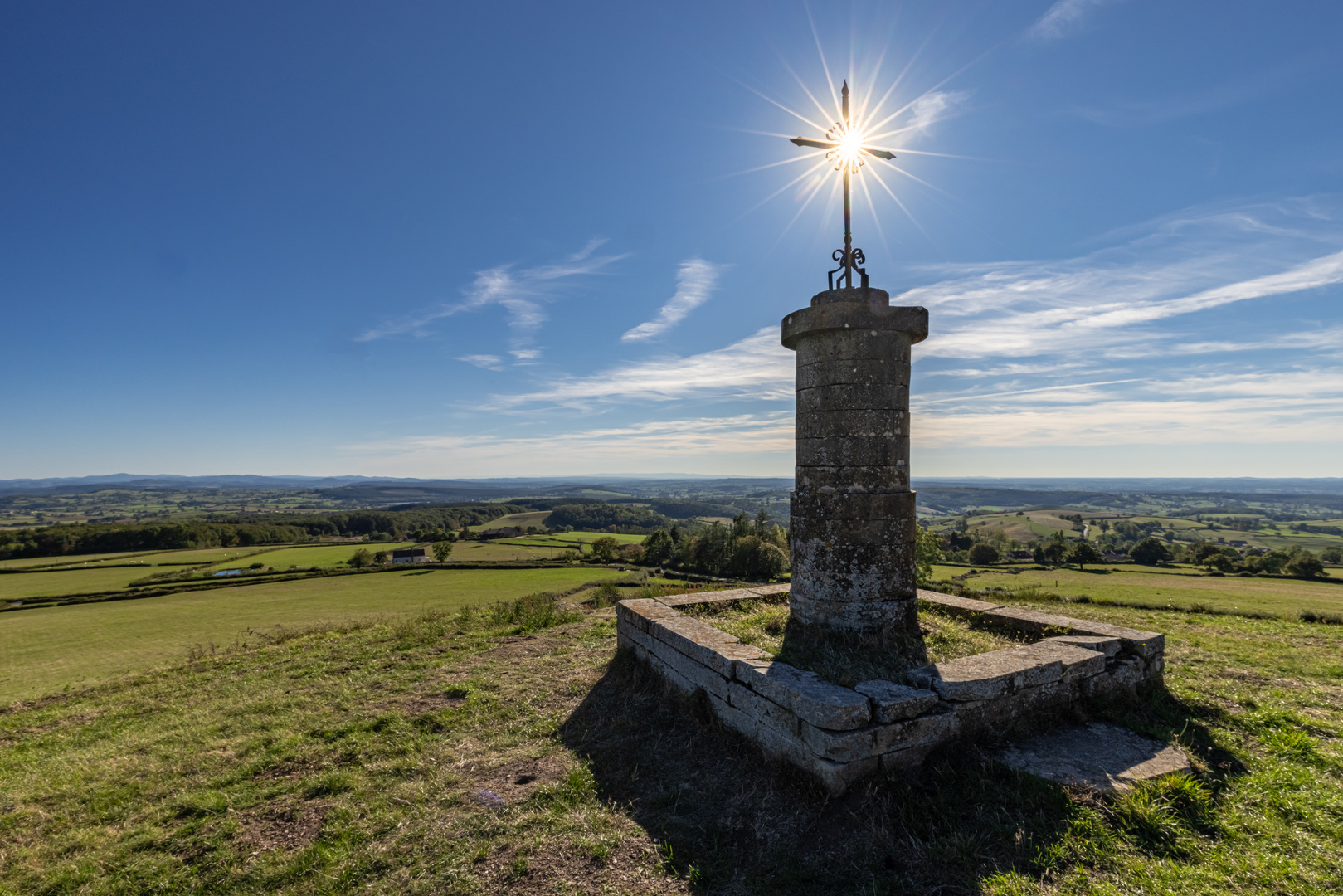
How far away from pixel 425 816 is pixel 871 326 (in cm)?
684

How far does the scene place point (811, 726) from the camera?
4531mm

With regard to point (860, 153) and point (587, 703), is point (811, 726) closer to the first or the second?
point (587, 703)

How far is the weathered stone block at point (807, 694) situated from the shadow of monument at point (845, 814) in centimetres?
54

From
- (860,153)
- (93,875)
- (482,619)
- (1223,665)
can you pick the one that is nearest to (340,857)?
(93,875)

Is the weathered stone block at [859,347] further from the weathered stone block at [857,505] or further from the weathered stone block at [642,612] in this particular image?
the weathered stone block at [642,612]

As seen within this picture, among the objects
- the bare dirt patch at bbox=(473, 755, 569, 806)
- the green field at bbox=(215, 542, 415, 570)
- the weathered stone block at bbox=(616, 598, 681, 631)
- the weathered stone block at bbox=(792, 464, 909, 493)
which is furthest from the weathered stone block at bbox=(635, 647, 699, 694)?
the green field at bbox=(215, 542, 415, 570)

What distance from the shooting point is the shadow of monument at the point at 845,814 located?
3699mm

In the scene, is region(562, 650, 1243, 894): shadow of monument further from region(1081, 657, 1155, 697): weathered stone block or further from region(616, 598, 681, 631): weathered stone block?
region(616, 598, 681, 631): weathered stone block

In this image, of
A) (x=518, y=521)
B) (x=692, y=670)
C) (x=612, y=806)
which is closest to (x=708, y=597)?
(x=692, y=670)

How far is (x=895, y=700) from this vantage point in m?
4.59

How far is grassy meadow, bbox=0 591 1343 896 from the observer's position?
12.2ft

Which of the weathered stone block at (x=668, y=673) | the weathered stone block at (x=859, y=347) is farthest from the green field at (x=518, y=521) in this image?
the weathered stone block at (x=859, y=347)

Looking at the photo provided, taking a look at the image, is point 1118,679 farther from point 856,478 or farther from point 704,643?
point 704,643

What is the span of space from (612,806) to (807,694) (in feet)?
6.39
